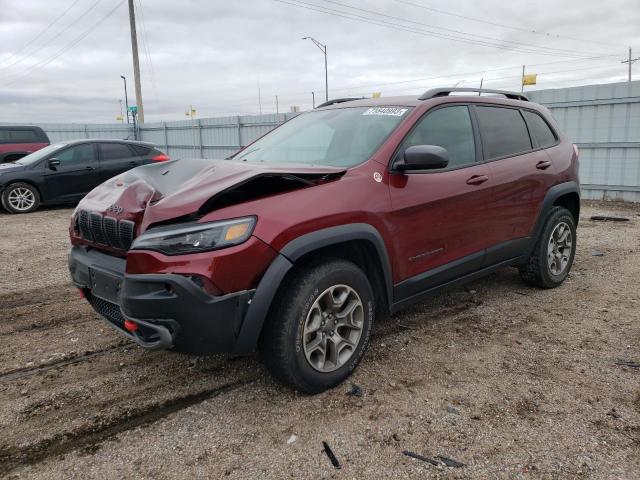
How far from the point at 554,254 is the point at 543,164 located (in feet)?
3.08

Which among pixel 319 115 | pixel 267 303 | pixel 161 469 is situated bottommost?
pixel 161 469

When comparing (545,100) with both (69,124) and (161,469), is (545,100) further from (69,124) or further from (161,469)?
(69,124)

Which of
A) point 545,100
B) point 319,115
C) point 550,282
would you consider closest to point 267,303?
point 319,115

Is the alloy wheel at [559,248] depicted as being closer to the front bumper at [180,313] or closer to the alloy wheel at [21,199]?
the front bumper at [180,313]

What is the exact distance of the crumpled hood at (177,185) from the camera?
258 centimetres

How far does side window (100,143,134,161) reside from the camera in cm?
1087

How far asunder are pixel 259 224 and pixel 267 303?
1.34 ft

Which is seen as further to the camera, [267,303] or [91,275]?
[91,275]

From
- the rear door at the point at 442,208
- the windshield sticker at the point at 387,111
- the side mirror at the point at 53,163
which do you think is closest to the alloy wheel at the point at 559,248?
the rear door at the point at 442,208

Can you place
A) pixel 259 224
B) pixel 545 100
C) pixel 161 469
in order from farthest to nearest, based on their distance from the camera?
pixel 545 100, pixel 259 224, pixel 161 469

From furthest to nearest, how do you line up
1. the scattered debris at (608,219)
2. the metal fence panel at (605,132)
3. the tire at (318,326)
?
1. the metal fence panel at (605,132)
2. the scattered debris at (608,219)
3. the tire at (318,326)

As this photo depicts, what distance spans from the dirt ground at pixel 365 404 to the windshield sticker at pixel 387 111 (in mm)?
1646

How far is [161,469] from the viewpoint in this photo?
234 centimetres

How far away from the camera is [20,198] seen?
10047mm
